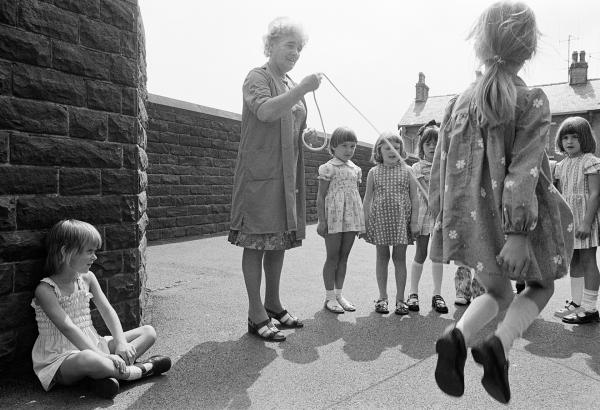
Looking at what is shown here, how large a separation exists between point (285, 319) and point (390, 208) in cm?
→ 138

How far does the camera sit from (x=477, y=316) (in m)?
2.05

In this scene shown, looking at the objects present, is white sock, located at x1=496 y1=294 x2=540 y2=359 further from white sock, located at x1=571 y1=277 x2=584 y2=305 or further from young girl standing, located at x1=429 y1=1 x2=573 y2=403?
white sock, located at x1=571 y1=277 x2=584 y2=305

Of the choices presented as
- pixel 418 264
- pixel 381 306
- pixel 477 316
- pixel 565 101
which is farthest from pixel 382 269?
pixel 565 101

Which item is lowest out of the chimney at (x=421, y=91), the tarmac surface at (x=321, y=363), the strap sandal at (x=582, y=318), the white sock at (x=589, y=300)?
the tarmac surface at (x=321, y=363)

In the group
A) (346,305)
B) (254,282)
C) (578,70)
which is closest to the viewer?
(254,282)

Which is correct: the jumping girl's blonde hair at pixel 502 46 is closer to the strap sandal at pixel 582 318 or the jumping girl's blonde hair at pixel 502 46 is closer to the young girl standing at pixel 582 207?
the young girl standing at pixel 582 207

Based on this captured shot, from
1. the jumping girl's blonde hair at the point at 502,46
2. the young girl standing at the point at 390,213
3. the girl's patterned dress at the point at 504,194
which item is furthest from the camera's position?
the young girl standing at the point at 390,213

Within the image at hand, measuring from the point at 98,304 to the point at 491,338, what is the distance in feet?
6.97

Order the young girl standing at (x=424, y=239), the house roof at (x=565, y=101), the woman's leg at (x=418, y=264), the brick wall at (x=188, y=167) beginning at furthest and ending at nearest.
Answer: the house roof at (x=565, y=101) < the brick wall at (x=188, y=167) < the woman's leg at (x=418, y=264) < the young girl standing at (x=424, y=239)

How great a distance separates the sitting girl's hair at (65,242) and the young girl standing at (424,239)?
2757 mm

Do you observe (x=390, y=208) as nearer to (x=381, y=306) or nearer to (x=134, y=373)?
(x=381, y=306)

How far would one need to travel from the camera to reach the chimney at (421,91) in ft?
129

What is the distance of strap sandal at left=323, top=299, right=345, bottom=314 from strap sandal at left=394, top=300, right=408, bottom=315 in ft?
1.53

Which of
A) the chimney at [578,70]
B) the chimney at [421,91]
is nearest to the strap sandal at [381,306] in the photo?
the chimney at [578,70]
